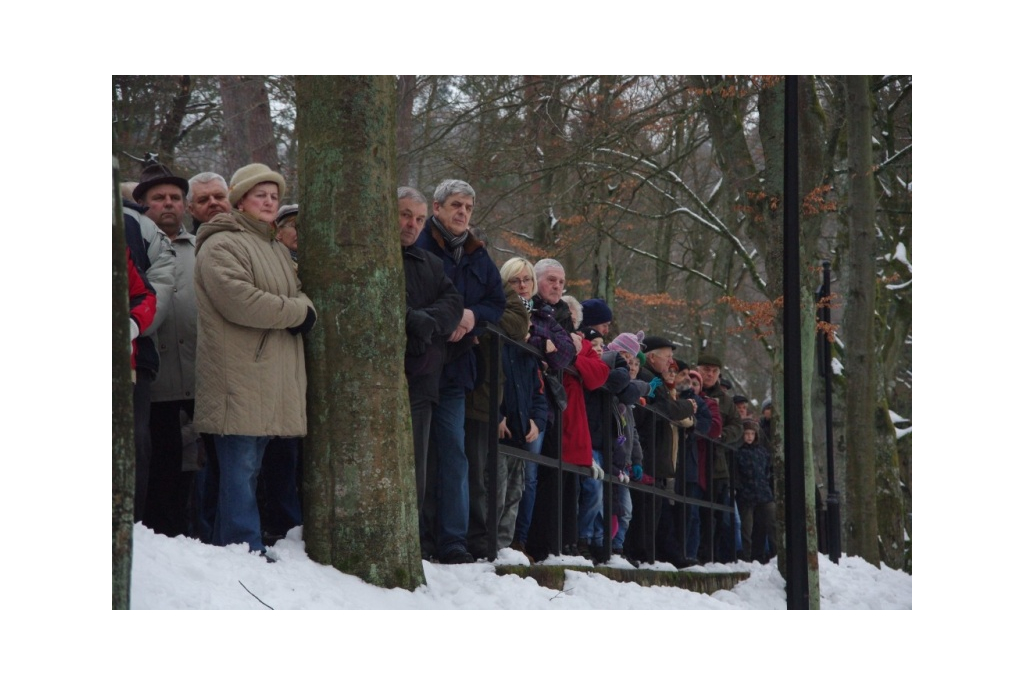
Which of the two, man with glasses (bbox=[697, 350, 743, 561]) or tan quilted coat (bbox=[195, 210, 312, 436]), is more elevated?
tan quilted coat (bbox=[195, 210, 312, 436])

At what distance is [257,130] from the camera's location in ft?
39.0

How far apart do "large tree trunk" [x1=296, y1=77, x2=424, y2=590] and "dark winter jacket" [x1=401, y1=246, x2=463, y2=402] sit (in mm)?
317

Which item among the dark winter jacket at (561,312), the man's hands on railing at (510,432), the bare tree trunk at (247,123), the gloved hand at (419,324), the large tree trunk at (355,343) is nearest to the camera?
the large tree trunk at (355,343)

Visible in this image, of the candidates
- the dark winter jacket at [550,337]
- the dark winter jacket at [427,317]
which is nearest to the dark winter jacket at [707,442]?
the dark winter jacket at [550,337]

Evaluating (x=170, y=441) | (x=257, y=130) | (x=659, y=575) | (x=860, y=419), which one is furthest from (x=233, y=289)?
(x=860, y=419)

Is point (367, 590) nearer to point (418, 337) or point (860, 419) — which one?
point (418, 337)

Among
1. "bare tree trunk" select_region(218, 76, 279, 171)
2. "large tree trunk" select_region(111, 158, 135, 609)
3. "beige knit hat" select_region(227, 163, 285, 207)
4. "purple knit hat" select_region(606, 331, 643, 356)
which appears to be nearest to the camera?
"large tree trunk" select_region(111, 158, 135, 609)

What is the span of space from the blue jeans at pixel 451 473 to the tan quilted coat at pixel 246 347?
1.09m

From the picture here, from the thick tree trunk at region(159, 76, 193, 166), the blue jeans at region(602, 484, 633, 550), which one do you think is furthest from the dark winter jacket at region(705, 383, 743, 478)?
the thick tree trunk at region(159, 76, 193, 166)

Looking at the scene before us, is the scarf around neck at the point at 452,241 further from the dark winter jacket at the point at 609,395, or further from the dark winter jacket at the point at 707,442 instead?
the dark winter jacket at the point at 707,442

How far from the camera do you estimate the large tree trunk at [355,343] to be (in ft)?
15.5

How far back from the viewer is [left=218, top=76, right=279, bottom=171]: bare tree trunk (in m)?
11.8

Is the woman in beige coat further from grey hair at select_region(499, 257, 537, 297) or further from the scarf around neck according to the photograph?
grey hair at select_region(499, 257, 537, 297)

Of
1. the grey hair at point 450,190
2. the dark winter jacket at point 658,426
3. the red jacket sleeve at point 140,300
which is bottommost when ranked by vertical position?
the dark winter jacket at point 658,426
